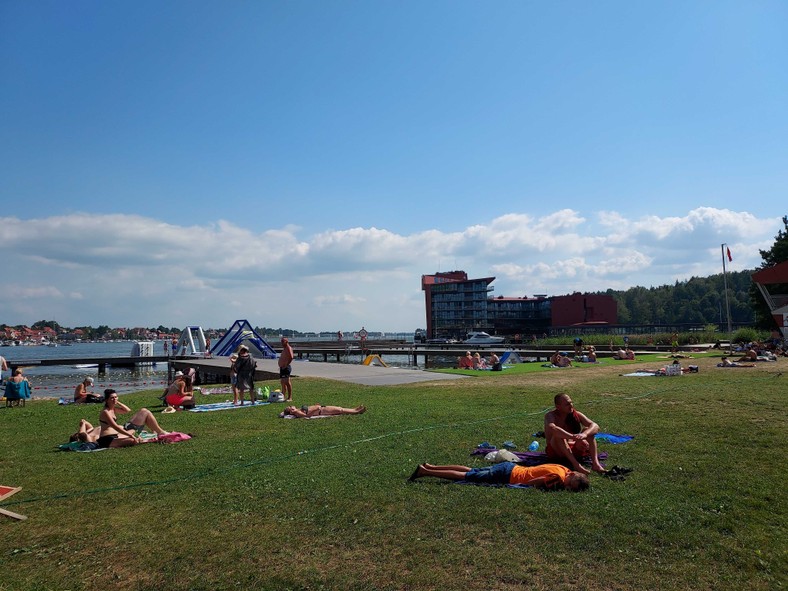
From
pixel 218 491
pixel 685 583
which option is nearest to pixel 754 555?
pixel 685 583

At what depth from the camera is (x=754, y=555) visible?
474cm

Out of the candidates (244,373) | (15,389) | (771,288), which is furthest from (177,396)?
(771,288)

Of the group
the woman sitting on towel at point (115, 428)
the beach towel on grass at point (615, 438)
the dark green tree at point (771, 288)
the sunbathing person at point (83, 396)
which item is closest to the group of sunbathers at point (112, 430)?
the woman sitting on towel at point (115, 428)

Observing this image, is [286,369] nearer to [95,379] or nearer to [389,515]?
[389,515]

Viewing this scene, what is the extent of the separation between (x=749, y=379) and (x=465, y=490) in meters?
15.1

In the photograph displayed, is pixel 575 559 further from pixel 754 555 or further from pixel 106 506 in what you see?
pixel 106 506

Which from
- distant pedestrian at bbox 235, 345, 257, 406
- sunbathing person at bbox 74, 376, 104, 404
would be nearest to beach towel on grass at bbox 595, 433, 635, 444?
distant pedestrian at bbox 235, 345, 257, 406

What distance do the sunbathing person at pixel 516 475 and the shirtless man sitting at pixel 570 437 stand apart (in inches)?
13.4

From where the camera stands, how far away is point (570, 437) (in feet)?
24.7

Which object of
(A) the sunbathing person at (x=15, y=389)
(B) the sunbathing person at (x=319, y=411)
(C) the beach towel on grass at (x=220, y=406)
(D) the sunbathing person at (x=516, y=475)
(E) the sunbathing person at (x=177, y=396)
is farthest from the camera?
(A) the sunbathing person at (x=15, y=389)

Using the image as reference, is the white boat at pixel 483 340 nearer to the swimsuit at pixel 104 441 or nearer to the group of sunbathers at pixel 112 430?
the group of sunbathers at pixel 112 430

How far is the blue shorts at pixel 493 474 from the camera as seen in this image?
7.03m

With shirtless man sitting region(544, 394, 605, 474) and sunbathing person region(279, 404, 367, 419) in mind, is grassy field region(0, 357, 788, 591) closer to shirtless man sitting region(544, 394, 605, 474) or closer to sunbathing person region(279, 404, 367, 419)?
shirtless man sitting region(544, 394, 605, 474)

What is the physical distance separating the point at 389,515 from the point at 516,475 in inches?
73.1
